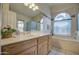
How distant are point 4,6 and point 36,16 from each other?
1.57 feet

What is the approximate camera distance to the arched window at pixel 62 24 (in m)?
1.66

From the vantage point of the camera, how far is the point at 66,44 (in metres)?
1.67

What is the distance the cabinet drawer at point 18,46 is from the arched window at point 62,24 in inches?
15.4

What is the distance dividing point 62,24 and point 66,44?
1.02 feet

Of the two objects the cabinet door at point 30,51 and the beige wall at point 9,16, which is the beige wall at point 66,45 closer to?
the cabinet door at point 30,51

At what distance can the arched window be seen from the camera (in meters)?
1.66

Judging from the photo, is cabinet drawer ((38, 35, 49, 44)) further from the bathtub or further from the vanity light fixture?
the vanity light fixture

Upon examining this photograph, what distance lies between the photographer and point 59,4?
1.66 metres

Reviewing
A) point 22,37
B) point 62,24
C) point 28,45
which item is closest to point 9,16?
point 22,37

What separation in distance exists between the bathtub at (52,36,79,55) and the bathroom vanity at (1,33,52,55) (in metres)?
0.09

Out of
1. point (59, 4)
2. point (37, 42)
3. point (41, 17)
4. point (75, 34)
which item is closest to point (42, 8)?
point (41, 17)

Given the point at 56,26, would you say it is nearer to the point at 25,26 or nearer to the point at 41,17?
the point at 41,17

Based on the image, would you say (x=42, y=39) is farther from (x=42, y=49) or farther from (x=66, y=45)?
(x=66, y=45)

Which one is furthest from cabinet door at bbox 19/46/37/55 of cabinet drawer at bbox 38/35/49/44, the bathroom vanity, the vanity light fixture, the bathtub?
the vanity light fixture
